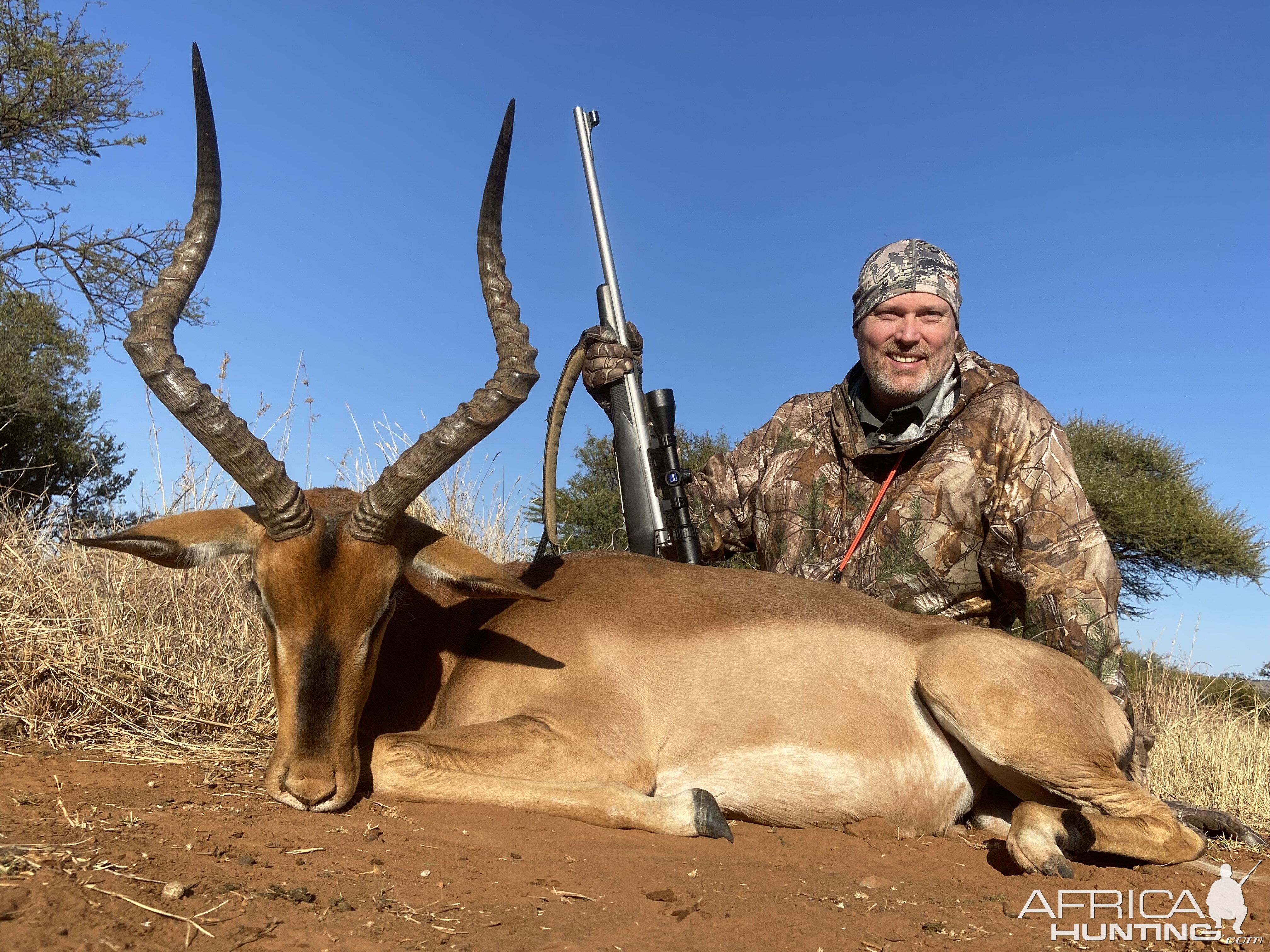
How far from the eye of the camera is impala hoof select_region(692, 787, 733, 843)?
4.26 meters

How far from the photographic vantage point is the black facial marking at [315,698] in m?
4.00

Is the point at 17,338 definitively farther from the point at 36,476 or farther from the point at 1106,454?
the point at 1106,454

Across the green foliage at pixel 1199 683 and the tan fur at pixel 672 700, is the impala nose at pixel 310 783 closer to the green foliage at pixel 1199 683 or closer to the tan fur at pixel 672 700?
the tan fur at pixel 672 700

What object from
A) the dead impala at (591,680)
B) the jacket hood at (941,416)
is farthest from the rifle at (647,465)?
the dead impala at (591,680)

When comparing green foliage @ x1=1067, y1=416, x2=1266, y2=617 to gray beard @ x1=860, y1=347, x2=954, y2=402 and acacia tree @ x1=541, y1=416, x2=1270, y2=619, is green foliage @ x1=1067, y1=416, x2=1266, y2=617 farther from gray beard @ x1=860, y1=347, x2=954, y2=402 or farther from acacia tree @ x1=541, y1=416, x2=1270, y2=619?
gray beard @ x1=860, y1=347, x2=954, y2=402

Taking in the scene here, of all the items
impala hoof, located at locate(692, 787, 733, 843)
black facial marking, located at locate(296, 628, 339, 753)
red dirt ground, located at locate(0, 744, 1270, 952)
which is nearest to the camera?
red dirt ground, located at locate(0, 744, 1270, 952)

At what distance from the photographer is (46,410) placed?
50.8ft

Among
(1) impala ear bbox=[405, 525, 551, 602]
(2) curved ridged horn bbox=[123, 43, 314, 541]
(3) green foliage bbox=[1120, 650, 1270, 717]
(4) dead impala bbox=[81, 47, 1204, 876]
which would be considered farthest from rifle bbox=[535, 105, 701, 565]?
(3) green foliage bbox=[1120, 650, 1270, 717]

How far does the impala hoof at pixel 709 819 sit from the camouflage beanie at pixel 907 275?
3.68m

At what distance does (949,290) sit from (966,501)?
1431 mm

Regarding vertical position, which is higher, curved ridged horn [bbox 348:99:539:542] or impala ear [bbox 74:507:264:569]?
curved ridged horn [bbox 348:99:539:542]

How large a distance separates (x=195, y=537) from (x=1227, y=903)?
13.7 feet

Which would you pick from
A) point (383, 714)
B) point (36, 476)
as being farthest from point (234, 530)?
point (36, 476)

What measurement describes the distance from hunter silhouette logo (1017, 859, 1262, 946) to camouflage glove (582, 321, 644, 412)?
172 inches
